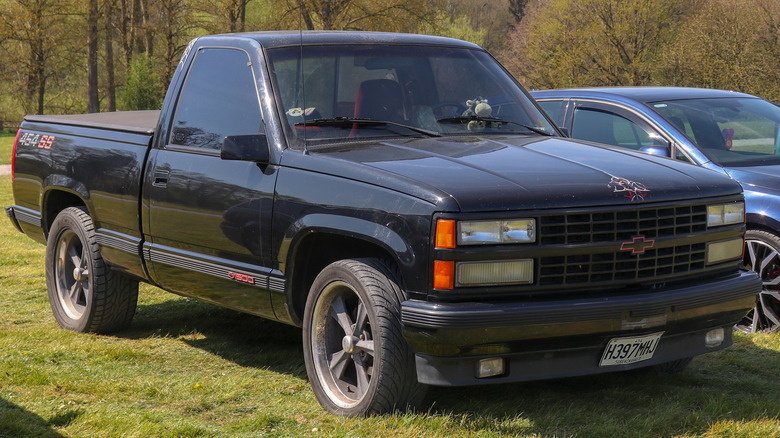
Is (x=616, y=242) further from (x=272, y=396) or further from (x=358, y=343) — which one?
(x=272, y=396)

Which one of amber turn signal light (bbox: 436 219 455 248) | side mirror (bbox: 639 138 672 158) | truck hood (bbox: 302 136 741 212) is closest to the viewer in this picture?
amber turn signal light (bbox: 436 219 455 248)

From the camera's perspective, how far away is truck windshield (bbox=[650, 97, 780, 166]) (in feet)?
21.8

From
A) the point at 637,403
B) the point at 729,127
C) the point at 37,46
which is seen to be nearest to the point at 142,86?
the point at 37,46

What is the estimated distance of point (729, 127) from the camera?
271 inches

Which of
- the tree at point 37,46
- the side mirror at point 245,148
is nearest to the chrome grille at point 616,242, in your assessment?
the side mirror at point 245,148

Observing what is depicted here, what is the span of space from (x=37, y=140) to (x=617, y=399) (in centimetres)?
450

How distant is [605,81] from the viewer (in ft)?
128

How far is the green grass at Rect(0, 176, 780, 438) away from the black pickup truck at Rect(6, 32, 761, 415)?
0.25 m

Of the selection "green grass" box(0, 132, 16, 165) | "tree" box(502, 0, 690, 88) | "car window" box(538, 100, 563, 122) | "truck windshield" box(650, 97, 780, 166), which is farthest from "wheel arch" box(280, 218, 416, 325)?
"tree" box(502, 0, 690, 88)

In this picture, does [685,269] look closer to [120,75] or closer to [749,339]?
[749,339]

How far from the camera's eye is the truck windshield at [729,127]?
6.64 metres

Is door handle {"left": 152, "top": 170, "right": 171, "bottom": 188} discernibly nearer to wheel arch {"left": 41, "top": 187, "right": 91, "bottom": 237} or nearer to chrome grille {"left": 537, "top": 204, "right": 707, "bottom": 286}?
wheel arch {"left": 41, "top": 187, "right": 91, "bottom": 237}

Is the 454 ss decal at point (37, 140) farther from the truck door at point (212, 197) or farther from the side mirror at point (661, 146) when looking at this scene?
the side mirror at point (661, 146)

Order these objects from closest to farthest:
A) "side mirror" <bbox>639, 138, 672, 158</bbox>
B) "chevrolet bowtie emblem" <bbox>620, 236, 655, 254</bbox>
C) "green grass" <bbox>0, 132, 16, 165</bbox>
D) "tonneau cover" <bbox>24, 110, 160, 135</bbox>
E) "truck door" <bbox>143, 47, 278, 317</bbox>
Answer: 1. "chevrolet bowtie emblem" <bbox>620, 236, 655, 254</bbox>
2. "truck door" <bbox>143, 47, 278, 317</bbox>
3. "tonneau cover" <bbox>24, 110, 160, 135</bbox>
4. "side mirror" <bbox>639, 138, 672, 158</bbox>
5. "green grass" <bbox>0, 132, 16, 165</bbox>
